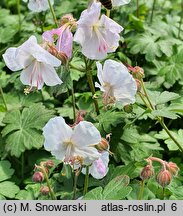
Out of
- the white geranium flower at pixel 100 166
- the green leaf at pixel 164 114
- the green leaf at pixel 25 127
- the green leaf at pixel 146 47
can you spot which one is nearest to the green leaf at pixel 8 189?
the green leaf at pixel 25 127

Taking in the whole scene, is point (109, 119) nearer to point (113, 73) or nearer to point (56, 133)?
point (113, 73)

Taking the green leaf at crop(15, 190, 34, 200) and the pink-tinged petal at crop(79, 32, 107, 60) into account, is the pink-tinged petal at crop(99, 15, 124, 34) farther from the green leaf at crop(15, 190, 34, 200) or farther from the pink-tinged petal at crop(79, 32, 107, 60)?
the green leaf at crop(15, 190, 34, 200)

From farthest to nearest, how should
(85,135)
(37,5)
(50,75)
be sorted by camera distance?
(37,5) < (50,75) < (85,135)

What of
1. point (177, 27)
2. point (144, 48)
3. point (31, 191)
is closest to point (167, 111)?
point (31, 191)

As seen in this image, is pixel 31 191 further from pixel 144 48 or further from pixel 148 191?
pixel 144 48

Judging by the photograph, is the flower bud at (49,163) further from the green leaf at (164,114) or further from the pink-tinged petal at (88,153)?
the green leaf at (164,114)

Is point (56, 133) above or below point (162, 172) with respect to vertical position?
above

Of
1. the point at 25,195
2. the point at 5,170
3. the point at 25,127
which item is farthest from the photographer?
the point at 25,127

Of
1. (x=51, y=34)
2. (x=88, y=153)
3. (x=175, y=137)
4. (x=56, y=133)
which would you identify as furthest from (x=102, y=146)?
(x=175, y=137)
